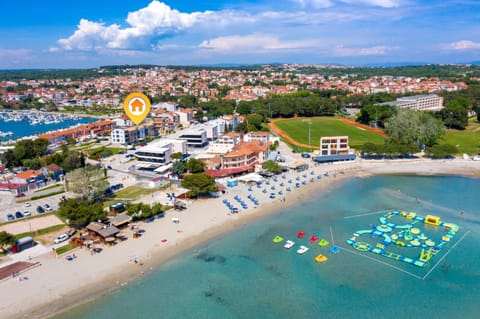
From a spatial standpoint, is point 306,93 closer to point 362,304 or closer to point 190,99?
point 190,99

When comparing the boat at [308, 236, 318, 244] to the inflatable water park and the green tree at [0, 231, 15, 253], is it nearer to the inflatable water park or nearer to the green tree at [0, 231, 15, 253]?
the inflatable water park

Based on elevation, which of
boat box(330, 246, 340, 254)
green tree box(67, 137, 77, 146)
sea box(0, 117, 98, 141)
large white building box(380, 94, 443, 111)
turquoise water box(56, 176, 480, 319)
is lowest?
turquoise water box(56, 176, 480, 319)

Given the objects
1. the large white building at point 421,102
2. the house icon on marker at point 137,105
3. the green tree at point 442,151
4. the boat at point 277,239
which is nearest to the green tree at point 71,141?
the house icon on marker at point 137,105

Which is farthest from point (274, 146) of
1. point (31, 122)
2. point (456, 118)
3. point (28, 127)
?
point (31, 122)

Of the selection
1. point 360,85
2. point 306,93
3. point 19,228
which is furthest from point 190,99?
point 19,228

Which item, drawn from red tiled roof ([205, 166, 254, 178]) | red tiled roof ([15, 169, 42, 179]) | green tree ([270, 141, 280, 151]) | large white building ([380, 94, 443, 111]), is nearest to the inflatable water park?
red tiled roof ([205, 166, 254, 178])

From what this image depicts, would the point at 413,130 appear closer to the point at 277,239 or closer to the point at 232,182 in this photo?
the point at 232,182

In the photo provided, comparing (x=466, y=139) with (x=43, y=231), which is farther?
(x=466, y=139)
